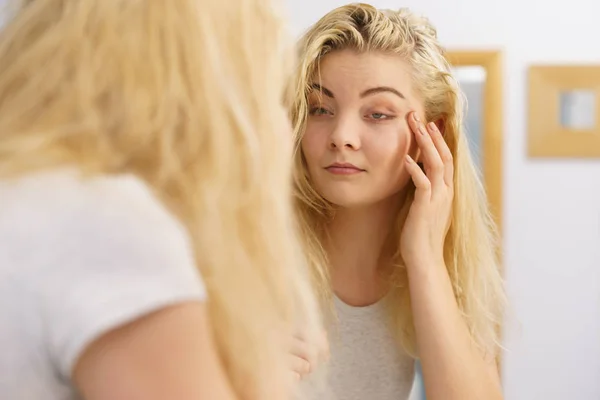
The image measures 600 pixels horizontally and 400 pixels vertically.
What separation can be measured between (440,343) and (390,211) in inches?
7.1

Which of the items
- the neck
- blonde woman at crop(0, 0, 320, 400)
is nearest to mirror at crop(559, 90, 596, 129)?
the neck

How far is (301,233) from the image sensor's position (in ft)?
2.97

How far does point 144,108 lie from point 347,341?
551 millimetres

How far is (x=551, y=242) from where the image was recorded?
1874 mm

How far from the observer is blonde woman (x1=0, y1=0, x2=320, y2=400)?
0.39m

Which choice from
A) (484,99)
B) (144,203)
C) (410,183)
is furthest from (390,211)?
(484,99)

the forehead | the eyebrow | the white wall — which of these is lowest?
the white wall

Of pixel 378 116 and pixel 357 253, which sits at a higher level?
pixel 378 116

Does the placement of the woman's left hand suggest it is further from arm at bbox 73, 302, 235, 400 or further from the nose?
arm at bbox 73, 302, 235, 400

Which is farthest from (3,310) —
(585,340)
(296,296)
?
(585,340)

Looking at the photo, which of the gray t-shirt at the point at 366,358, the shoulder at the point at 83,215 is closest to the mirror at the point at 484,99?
the gray t-shirt at the point at 366,358

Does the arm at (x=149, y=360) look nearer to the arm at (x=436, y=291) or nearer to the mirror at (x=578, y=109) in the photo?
the arm at (x=436, y=291)

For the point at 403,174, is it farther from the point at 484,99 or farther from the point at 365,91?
the point at 484,99

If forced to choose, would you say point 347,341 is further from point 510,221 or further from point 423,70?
point 510,221
